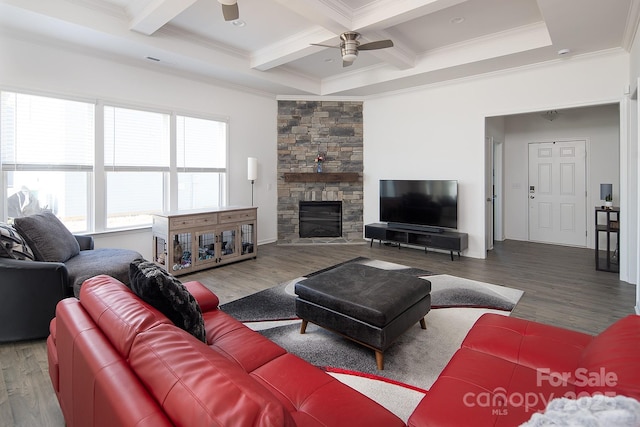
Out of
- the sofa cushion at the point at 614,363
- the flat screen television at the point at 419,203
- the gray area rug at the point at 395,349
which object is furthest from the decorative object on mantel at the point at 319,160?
the sofa cushion at the point at 614,363

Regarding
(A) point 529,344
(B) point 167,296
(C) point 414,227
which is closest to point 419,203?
(C) point 414,227

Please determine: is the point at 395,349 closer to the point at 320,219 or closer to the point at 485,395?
the point at 485,395

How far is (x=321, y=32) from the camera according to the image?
4.33m

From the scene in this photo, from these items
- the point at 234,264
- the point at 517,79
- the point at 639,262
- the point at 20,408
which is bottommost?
the point at 20,408

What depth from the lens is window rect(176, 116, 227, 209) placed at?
535 cm

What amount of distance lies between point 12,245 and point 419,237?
17.3 feet

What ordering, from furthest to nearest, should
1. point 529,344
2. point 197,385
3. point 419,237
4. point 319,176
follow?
point 319,176 → point 419,237 → point 529,344 → point 197,385

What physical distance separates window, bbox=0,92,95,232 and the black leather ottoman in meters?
3.35

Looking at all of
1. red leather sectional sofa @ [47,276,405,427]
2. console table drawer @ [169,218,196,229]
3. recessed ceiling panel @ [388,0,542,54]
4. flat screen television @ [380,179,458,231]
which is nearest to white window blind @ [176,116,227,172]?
console table drawer @ [169,218,196,229]

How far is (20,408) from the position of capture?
1.94m

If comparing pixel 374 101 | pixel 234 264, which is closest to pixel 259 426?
pixel 234 264

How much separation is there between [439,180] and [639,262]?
3062 mm

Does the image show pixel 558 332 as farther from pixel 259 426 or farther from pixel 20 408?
pixel 20 408

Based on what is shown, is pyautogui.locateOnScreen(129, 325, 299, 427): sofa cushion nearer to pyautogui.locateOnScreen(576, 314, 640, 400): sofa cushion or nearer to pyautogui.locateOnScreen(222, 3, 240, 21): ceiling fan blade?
pyautogui.locateOnScreen(576, 314, 640, 400): sofa cushion
